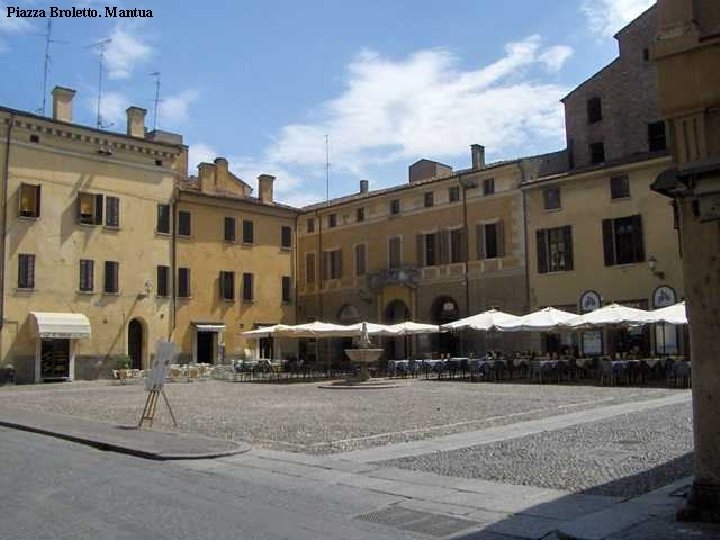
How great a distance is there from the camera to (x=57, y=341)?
34.1 metres

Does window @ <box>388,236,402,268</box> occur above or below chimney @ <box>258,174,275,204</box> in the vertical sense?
below

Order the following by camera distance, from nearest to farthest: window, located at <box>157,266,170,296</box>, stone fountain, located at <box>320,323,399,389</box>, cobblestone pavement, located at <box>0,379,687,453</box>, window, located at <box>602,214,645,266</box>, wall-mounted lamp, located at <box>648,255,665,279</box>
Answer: cobblestone pavement, located at <box>0,379,687,453</box> < stone fountain, located at <box>320,323,399,389</box> < wall-mounted lamp, located at <box>648,255,665,279</box> < window, located at <box>602,214,645,266</box> < window, located at <box>157,266,170,296</box>

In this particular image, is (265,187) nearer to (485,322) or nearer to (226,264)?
(226,264)

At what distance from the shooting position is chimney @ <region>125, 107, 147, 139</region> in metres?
38.8

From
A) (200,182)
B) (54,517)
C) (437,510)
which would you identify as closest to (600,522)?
(437,510)

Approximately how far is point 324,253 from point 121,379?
17034mm

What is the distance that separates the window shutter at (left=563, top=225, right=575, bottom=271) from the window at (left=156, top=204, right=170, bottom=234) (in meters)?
20.1

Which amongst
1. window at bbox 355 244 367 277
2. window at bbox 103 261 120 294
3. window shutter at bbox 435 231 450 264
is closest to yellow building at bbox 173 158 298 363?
window at bbox 103 261 120 294

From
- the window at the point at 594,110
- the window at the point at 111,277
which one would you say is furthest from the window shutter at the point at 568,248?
the window at the point at 111,277

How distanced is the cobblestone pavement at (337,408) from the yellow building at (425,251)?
1084 centimetres

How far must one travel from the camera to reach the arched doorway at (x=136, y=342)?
3766cm

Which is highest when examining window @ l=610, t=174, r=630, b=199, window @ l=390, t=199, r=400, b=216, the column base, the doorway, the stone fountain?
window @ l=390, t=199, r=400, b=216

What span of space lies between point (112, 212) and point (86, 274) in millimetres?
3363

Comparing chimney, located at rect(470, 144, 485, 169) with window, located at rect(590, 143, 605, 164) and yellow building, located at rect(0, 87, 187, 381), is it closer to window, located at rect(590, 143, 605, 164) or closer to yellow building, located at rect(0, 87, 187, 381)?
window, located at rect(590, 143, 605, 164)
